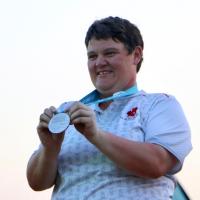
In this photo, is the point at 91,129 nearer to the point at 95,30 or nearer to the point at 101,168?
the point at 101,168

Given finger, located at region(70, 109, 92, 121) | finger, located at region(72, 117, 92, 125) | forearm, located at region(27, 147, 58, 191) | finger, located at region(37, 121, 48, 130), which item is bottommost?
forearm, located at region(27, 147, 58, 191)

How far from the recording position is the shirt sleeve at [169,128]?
2398 millimetres

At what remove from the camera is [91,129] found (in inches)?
89.4

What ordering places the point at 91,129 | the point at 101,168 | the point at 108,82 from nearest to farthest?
the point at 91,129, the point at 101,168, the point at 108,82

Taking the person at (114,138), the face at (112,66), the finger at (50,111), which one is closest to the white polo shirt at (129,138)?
the person at (114,138)

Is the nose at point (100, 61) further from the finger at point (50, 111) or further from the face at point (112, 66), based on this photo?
the finger at point (50, 111)

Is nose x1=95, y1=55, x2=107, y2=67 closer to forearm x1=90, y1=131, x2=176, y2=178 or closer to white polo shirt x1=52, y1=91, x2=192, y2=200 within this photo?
white polo shirt x1=52, y1=91, x2=192, y2=200

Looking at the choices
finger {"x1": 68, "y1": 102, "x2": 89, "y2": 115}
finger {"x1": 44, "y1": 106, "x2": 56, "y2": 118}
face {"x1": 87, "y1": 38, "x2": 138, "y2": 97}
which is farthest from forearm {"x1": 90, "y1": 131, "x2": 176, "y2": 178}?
face {"x1": 87, "y1": 38, "x2": 138, "y2": 97}

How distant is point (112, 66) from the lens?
271cm

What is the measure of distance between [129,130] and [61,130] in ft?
1.06

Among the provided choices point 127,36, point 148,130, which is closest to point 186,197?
point 148,130

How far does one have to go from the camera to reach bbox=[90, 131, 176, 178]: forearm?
2295 mm

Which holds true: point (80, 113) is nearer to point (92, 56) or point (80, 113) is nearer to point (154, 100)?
point (154, 100)

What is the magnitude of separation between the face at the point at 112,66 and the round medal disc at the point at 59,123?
44 cm
